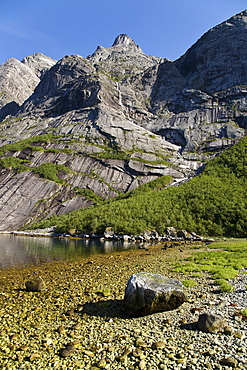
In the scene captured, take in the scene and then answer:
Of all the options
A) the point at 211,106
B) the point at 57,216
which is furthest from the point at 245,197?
the point at 211,106

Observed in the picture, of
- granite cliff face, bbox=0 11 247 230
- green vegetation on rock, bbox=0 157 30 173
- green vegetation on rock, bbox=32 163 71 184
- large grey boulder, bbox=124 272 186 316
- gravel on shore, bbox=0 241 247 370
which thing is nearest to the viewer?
gravel on shore, bbox=0 241 247 370

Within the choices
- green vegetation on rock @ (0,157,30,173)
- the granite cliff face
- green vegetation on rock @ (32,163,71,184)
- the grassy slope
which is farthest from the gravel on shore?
green vegetation on rock @ (0,157,30,173)

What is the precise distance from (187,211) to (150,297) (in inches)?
2899

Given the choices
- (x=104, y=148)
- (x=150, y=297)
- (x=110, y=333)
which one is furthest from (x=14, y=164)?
(x=110, y=333)

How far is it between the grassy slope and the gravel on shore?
2475 inches

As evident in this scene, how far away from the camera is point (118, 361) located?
8.84 meters

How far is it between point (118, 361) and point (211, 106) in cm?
19728

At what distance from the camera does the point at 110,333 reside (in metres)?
11.1

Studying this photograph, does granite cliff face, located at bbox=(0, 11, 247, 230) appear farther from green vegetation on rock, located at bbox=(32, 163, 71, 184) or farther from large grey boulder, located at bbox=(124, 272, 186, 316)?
large grey boulder, located at bbox=(124, 272, 186, 316)

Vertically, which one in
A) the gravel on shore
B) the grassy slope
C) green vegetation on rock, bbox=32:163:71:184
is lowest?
the gravel on shore

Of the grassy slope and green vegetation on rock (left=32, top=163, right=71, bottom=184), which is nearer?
the grassy slope

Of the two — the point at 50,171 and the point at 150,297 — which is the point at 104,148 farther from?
the point at 150,297

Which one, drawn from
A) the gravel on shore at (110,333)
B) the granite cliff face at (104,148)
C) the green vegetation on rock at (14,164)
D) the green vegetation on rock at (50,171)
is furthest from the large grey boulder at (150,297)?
the green vegetation on rock at (14,164)

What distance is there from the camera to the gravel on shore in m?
8.73
